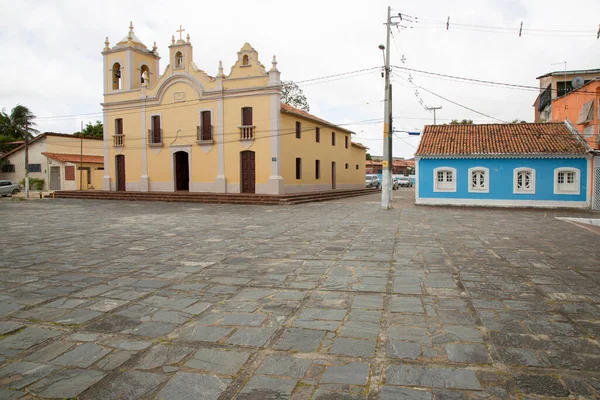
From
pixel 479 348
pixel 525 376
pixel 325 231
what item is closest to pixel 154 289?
pixel 479 348

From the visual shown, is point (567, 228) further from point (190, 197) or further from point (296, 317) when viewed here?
point (190, 197)

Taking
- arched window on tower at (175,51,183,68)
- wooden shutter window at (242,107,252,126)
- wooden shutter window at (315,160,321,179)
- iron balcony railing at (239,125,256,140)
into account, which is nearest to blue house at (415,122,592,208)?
wooden shutter window at (315,160,321,179)

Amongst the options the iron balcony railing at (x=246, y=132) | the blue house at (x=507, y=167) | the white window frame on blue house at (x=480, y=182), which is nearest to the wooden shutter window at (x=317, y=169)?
the iron balcony railing at (x=246, y=132)

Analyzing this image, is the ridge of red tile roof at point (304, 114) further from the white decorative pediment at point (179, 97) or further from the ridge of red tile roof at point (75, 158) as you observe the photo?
the ridge of red tile roof at point (75, 158)

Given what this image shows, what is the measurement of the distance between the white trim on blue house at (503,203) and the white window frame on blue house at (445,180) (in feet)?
1.79

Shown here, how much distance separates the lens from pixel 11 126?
36.7 m

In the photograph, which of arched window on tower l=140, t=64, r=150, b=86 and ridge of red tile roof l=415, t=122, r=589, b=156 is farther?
arched window on tower l=140, t=64, r=150, b=86

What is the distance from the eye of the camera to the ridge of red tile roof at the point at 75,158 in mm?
31695

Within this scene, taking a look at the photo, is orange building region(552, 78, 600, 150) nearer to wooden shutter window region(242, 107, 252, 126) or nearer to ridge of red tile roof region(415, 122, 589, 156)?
ridge of red tile roof region(415, 122, 589, 156)

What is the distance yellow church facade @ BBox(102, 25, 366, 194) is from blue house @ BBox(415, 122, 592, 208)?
760 cm

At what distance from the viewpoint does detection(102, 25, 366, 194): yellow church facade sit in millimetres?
22078

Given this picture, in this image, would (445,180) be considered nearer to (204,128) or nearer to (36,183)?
(204,128)

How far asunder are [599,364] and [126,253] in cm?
679

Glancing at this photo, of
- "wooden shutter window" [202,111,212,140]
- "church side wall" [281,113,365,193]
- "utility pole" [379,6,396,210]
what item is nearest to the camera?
"utility pole" [379,6,396,210]
